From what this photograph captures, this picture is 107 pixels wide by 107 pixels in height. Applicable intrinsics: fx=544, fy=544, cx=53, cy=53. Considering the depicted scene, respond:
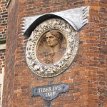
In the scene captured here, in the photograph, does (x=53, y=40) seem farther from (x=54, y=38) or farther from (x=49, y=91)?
(x=49, y=91)

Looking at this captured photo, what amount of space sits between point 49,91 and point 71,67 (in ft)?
2.07

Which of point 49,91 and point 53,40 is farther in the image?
point 53,40

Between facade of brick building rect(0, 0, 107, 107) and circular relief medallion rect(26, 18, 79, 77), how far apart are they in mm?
118

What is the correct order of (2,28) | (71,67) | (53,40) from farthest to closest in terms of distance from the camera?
1. (2,28)
2. (53,40)
3. (71,67)

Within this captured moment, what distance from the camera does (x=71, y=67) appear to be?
34.5ft

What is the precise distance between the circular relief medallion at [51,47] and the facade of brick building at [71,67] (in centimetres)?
12

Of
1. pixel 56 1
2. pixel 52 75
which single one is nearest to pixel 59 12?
pixel 56 1

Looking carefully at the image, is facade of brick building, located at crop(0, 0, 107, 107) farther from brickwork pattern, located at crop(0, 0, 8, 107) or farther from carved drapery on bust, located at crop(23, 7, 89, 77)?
brickwork pattern, located at crop(0, 0, 8, 107)

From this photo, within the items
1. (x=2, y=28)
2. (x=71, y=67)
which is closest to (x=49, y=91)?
(x=71, y=67)

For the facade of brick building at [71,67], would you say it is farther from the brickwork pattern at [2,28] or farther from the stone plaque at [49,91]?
the brickwork pattern at [2,28]

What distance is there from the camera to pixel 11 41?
1177 cm

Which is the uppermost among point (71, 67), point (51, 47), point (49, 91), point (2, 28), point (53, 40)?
point (2, 28)

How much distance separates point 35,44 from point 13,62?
63 cm

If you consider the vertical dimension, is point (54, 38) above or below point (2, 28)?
below
